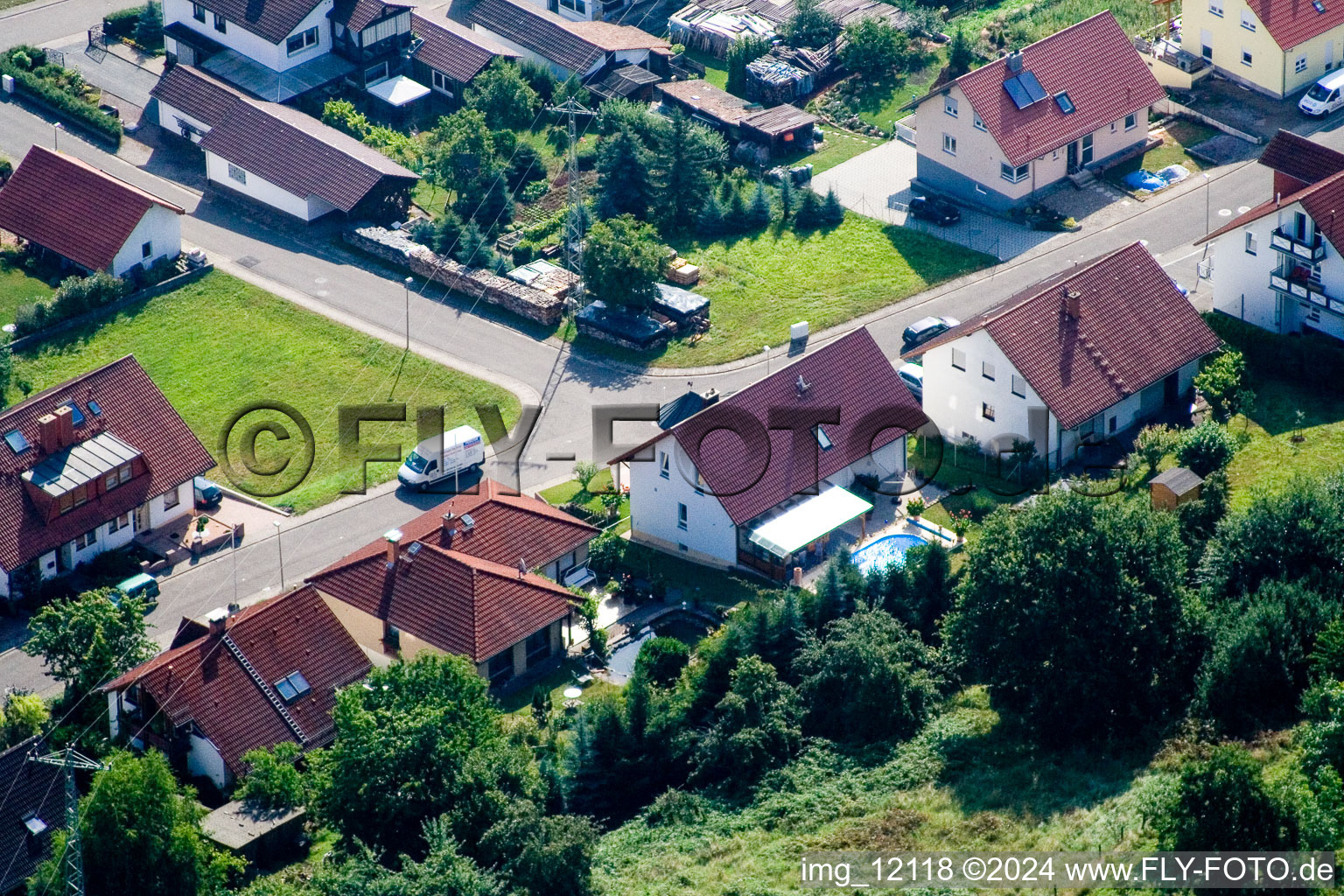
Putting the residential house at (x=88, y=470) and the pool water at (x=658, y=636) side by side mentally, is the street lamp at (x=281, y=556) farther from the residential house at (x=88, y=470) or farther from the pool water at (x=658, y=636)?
the pool water at (x=658, y=636)

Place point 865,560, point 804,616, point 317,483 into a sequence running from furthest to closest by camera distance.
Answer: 1. point 317,483
2. point 865,560
3. point 804,616

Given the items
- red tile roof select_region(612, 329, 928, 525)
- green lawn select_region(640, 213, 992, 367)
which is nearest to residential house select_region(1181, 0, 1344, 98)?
green lawn select_region(640, 213, 992, 367)

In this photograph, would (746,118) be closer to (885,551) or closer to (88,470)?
(885,551)

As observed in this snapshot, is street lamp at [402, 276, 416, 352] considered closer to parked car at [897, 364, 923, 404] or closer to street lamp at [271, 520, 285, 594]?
street lamp at [271, 520, 285, 594]

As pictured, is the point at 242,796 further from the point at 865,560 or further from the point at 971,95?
the point at 971,95

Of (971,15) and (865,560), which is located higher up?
(971,15)

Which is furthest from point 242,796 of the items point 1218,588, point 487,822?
point 1218,588

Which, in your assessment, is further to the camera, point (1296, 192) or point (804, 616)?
point (1296, 192)

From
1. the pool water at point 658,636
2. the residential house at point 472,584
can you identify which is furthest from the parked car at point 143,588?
the pool water at point 658,636

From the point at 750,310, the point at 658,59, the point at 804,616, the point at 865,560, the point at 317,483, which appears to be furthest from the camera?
the point at 658,59
